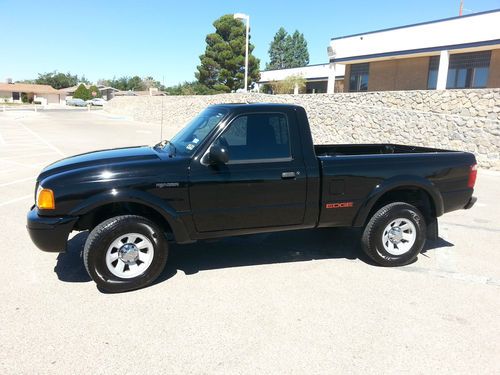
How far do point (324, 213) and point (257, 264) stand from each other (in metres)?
1.01

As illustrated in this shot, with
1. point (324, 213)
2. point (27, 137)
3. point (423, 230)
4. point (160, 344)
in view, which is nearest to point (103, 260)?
point (160, 344)


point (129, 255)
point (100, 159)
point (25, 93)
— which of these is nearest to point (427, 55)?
point (100, 159)

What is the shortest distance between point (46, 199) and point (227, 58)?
46806 mm

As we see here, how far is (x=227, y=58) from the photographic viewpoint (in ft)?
159

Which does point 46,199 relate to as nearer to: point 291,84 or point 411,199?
point 411,199

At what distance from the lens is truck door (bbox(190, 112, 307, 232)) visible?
4301mm

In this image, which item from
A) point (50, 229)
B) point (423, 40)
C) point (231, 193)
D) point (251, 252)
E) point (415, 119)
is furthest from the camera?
point (423, 40)

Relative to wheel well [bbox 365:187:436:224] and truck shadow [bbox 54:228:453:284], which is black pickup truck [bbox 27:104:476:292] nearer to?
wheel well [bbox 365:187:436:224]

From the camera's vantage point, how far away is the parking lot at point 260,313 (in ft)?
10.3

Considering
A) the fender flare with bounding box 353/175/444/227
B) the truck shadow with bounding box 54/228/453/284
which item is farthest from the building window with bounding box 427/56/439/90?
the fender flare with bounding box 353/175/444/227

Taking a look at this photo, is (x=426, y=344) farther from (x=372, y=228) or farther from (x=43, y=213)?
(x=43, y=213)

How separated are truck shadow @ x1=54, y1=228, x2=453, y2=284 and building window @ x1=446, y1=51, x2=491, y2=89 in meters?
19.3

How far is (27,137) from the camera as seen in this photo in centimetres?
2019

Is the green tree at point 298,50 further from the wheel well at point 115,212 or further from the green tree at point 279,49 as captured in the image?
the wheel well at point 115,212
